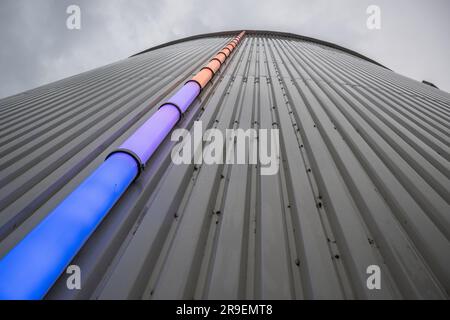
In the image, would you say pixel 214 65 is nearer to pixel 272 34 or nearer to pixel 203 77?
pixel 203 77

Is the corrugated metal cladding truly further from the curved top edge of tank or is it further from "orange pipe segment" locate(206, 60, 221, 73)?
the curved top edge of tank

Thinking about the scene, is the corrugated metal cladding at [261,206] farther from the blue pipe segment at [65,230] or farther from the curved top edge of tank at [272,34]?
the curved top edge of tank at [272,34]

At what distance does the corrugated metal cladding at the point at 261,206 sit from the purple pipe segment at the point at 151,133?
0.17m

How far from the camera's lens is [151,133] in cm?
183

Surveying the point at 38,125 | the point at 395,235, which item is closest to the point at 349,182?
the point at 395,235

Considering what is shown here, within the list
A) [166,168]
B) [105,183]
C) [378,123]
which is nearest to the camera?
[105,183]

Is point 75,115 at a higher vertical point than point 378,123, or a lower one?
higher

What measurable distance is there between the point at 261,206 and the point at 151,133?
3.51ft

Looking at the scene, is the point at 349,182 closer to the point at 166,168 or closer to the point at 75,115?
the point at 166,168

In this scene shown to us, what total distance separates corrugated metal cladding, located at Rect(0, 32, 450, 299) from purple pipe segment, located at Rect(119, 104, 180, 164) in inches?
6.8

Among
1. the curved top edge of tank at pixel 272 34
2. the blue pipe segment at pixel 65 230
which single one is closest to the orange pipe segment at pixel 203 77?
the blue pipe segment at pixel 65 230

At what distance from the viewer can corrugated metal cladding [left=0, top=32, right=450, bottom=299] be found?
3.65 ft

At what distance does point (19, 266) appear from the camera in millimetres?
905

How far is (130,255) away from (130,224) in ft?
0.75
